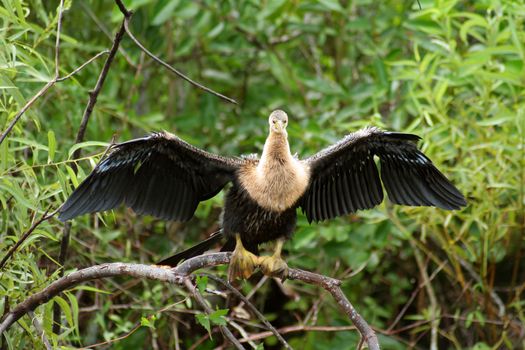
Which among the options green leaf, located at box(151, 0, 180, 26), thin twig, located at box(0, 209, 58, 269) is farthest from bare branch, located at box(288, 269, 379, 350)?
green leaf, located at box(151, 0, 180, 26)

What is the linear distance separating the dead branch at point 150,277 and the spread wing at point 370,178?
81 cm

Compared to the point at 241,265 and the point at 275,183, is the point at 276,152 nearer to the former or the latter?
the point at 275,183

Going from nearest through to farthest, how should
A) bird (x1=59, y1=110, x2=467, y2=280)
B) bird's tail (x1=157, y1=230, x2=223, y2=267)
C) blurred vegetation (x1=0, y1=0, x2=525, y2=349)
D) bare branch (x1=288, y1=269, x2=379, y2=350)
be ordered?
bare branch (x1=288, y1=269, x2=379, y2=350), bird (x1=59, y1=110, x2=467, y2=280), bird's tail (x1=157, y1=230, x2=223, y2=267), blurred vegetation (x1=0, y1=0, x2=525, y2=349)

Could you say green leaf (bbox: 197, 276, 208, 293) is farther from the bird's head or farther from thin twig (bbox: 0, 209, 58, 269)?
the bird's head

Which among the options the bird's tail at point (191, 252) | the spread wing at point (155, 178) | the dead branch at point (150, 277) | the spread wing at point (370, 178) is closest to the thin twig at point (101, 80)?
Result: the spread wing at point (155, 178)

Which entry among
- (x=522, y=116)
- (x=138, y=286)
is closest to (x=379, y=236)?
(x=522, y=116)

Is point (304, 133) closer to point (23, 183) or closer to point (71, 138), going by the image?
point (71, 138)

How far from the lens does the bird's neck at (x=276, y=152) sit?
10.7 ft

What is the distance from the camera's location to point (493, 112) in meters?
4.18

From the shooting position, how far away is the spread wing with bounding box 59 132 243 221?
9.84ft

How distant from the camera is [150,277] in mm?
2559

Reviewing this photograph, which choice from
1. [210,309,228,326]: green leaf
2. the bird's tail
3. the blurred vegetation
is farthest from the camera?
the blurred vegetation

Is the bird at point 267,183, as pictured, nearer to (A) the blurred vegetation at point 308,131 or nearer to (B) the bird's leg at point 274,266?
(B) the bird's leg at point 274,266

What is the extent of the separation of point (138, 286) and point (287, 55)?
201 centimetres
